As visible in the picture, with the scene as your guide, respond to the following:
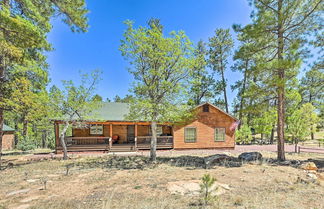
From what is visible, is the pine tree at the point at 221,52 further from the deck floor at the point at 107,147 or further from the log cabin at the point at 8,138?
the log cabin at the point at 8,138

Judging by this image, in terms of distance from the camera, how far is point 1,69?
8.09 metres

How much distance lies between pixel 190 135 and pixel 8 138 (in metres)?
23.9

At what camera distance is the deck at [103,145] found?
1327 centimetres

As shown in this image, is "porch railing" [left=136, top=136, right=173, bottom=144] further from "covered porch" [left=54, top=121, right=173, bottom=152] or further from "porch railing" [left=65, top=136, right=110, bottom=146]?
"porch railing" [left=65, top=136, right=110, bottom=146]

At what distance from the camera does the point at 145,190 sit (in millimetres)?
5125

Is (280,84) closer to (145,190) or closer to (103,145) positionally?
(145,190)

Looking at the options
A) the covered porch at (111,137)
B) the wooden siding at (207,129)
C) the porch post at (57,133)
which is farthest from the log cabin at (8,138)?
the wooden siding at (207,129)

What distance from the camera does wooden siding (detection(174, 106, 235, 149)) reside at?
15.0 metres

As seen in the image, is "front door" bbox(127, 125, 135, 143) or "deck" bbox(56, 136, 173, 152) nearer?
"deck" bbox(56, 136, 173, 152)

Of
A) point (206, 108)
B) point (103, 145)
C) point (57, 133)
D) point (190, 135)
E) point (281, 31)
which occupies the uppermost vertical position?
point (281, 31)

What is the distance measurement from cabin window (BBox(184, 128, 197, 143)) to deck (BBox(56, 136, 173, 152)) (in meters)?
1.47

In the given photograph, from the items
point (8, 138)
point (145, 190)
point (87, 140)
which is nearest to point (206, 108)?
point (87, 140)

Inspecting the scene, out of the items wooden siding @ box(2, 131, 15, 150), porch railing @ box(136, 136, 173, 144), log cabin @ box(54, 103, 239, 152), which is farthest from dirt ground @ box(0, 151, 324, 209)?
wooden siding @ box(2, 131, 15, 150)

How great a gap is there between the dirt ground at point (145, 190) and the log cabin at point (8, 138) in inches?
724
